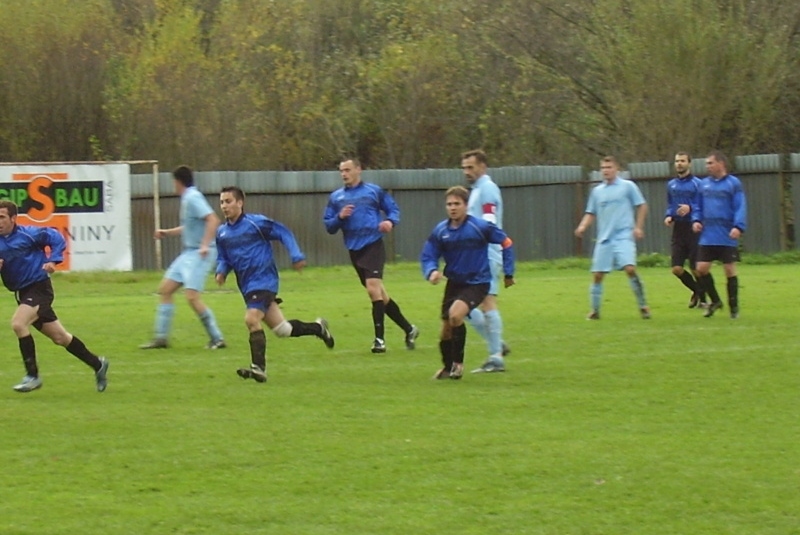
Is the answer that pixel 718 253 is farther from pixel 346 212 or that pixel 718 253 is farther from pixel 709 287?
pixel 346 212

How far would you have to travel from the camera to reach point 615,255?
17.2 m

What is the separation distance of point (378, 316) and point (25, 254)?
4.11 meters

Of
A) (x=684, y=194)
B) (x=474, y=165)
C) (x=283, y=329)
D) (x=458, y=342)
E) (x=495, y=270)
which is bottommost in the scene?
(x=458, y=342)

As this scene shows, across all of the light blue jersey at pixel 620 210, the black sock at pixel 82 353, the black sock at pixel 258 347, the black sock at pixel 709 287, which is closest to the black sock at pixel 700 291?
the black sock at pixel 709 287

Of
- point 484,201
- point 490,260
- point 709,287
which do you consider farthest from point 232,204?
point 709,287

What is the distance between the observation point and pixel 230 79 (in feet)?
130

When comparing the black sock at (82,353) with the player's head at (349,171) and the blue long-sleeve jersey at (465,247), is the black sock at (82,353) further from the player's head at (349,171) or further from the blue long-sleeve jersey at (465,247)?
the player's head at (349,171)

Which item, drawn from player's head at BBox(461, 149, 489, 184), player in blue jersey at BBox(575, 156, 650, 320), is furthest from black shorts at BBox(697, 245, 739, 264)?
player's head at BBox(461, 149, 489, 184)

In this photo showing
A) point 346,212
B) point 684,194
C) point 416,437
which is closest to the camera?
point 416,437

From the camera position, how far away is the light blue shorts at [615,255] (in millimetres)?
17203

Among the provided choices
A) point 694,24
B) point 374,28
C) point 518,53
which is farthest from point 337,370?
point 374,28

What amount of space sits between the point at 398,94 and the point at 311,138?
3.01 metres

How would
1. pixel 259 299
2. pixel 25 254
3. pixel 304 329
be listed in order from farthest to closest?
pixel 304 329 < pixel 259 299 < pixel 25 254

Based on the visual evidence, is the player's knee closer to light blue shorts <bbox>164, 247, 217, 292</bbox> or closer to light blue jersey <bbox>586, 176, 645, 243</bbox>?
light blue shorts <bbox>164, 247, 217, 292</bbox>
